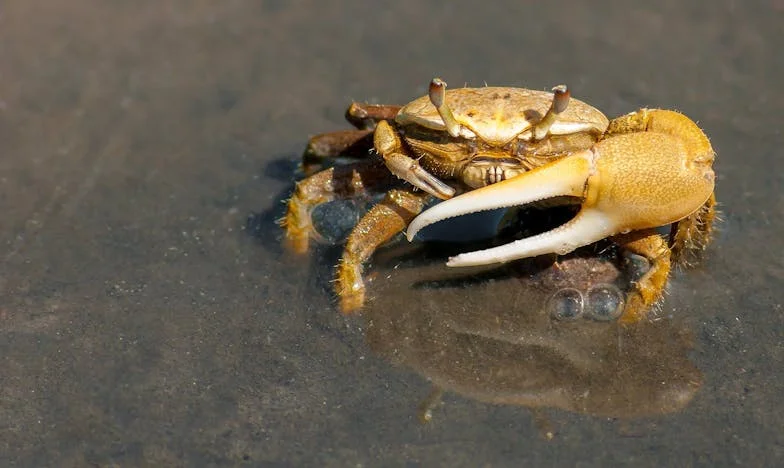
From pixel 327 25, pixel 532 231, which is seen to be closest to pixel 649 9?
pixel 327 25

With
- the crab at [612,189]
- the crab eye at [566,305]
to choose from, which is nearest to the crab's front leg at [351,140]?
the crab at [612,189]

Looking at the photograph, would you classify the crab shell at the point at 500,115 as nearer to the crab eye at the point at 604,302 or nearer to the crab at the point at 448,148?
the crab at the point at 448,148

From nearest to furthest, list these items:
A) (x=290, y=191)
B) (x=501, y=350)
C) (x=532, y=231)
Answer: (x=501, y=350) → (x=532, y=231) → (x=290, y=191)

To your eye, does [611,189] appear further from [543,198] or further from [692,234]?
[692,234]

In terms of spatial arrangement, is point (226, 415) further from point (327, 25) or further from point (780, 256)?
point (327, 25)

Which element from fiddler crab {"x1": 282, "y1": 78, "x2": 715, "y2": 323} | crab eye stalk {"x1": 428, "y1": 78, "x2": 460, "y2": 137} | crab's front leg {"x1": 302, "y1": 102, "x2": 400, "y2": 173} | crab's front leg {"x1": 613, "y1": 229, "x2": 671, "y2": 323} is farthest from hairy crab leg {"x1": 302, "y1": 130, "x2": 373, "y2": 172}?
crab's front leg {"x1": 613, "y1": 229, "x2": 671, "y2": 323}

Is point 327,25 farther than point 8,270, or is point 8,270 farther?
point 327,25
